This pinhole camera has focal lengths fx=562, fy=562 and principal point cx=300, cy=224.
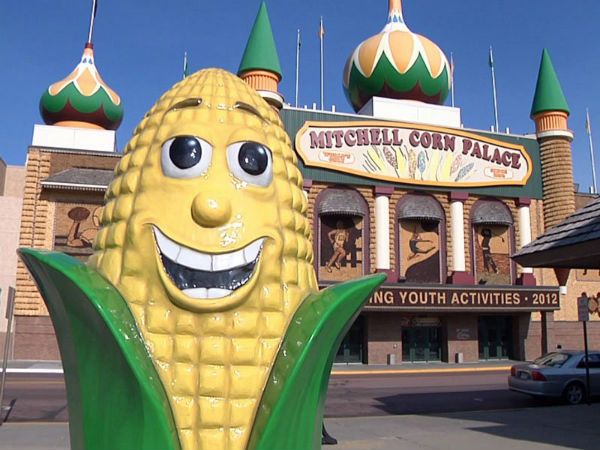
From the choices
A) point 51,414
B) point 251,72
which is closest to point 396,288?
point 251,72

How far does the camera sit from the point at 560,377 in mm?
12875

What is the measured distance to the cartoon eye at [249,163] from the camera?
3301 mm

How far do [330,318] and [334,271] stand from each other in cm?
2277

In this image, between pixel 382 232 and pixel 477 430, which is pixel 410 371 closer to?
pixel 382 232

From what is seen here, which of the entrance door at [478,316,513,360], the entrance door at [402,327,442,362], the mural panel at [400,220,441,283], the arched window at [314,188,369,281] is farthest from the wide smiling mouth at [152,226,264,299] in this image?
the entrance door at [478,316,513,360]

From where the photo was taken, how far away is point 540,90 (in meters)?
29.5

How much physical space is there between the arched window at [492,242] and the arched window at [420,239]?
6.39 feet

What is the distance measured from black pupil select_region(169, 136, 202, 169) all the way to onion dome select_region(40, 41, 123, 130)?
25664mm

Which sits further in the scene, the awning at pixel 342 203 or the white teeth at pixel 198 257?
the awning at pixel 342 203

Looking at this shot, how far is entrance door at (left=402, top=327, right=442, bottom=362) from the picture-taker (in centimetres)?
2650

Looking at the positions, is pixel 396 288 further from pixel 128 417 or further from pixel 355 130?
pixel 128 417

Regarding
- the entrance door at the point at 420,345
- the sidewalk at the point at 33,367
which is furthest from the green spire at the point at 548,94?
the sidewalk at the point at 33,367

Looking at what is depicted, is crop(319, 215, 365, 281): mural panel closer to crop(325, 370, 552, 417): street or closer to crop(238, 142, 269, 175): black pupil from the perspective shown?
crop(325, 370, 552, 417): street

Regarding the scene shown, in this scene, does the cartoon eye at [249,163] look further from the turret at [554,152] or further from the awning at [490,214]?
the turret at [554,152]
